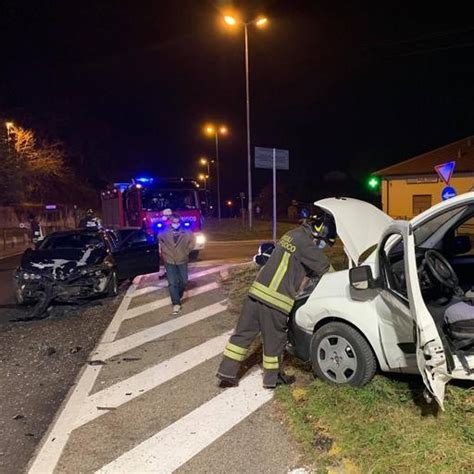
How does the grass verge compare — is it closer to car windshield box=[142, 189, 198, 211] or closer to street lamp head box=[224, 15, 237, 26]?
car windshield box=[142, 189, 198, 211]

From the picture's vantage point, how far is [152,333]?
23.5ft

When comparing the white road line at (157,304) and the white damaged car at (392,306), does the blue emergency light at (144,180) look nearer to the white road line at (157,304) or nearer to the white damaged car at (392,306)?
the white road line at (157,304)

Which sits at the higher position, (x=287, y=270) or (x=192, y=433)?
(x=287, y=270)

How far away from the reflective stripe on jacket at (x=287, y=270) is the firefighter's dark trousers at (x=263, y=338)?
102 millimetres

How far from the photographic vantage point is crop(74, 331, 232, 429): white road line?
466 cm

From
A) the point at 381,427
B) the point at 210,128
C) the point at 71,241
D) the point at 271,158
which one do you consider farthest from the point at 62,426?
the point at 210,128

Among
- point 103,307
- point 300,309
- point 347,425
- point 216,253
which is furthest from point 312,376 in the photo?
point 216,253

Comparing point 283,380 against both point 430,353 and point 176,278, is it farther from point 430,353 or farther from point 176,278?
point 176,278

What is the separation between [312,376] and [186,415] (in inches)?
52.1

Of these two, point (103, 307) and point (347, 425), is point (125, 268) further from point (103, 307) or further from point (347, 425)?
point (347, 425)

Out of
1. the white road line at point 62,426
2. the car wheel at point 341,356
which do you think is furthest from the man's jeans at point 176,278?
the car wheel at point 341,356

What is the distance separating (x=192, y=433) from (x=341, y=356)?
144 cm

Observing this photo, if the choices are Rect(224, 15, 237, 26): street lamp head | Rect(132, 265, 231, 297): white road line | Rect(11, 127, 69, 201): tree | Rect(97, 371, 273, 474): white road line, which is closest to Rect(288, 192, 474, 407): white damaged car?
Rect(97, 371, 273, 474): white road line

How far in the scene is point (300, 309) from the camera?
489 centimetres
